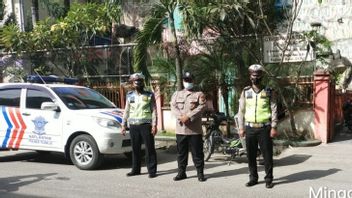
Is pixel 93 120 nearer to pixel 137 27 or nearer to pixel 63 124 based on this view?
pixel 63 124

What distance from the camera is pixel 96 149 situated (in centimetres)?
912

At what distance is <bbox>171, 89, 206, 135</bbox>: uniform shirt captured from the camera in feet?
26.7

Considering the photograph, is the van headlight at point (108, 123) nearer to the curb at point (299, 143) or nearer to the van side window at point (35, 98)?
the van side window at point (35, 98)

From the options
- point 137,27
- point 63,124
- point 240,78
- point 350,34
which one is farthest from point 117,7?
point 350,34

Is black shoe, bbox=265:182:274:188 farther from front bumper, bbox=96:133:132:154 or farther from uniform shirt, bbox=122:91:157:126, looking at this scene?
front bumper, bbox=96:133:132:154

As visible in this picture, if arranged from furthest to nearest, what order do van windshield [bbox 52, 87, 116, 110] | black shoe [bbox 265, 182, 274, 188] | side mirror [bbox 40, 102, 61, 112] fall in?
van windshield [bbox 52, 87, 116, 110] → side mirror [bbox 40, 102, 61, 112] → black shoe [bbox 265, 182, 274, 188]

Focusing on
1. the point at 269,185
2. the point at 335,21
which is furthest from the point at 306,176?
the point at 335,21

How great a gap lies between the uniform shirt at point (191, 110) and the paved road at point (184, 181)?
842 mm

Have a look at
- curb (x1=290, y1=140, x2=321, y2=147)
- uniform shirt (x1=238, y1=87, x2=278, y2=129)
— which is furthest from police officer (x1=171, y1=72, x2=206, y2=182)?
curb (x1=290, y1=140, x2=321, y2=147)

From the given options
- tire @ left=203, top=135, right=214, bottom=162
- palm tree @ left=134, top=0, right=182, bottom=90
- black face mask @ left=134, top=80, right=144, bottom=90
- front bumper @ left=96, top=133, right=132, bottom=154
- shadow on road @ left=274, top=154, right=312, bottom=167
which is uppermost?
palm tree @ left=134, top=0, right=182, bottom=90

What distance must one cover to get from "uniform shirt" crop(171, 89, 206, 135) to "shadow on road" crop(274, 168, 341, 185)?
1.57 metres

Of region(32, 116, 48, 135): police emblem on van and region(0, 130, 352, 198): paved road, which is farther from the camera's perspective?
region(32, 116, 48, 135): police emblem on van

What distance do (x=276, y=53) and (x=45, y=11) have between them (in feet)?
48.7

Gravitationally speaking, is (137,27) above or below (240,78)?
above
